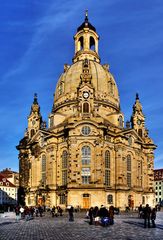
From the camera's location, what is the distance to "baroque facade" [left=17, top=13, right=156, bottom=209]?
261ft

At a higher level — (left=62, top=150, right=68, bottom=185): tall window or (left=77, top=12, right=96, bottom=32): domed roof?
(left=77, top=12, right=96, bottom=32): domed roof

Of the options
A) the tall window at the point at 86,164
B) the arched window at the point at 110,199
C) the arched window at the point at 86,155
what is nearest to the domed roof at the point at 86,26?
the arched window at the point at 86,155

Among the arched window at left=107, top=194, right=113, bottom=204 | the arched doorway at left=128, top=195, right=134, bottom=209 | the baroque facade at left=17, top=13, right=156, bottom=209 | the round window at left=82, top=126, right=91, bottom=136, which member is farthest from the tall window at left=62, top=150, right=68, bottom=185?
the arched doorway at left=128, top=195, right=134, bottom=209

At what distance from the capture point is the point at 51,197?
270 feet

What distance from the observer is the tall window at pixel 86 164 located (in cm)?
7900

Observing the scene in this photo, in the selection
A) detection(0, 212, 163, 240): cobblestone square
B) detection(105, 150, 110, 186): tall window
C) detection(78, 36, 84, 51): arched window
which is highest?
detection(78, 36, 84, 51): arched window

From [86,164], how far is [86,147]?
3469 mm

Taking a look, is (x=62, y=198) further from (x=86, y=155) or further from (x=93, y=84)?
(x=93, y=84)

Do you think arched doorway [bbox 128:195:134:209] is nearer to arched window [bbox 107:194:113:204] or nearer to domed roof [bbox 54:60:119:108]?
arched window [bbox 107:194:113:204]

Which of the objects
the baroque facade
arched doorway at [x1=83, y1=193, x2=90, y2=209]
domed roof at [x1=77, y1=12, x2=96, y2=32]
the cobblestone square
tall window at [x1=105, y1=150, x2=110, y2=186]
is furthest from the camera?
domed roof at [x1=77, y1=12, x2=96, y2=32]

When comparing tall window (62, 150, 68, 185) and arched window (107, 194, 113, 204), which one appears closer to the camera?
arched window (107, 194, 113, 204)

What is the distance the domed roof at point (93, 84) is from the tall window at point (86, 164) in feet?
58.4

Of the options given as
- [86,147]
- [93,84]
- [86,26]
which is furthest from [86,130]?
[86,26]

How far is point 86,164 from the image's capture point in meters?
79.9
